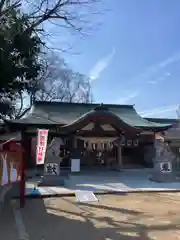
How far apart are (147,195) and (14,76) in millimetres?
6626

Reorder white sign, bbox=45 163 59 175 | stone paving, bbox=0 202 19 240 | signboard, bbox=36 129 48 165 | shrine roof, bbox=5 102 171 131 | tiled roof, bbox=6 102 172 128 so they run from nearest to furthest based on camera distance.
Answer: stone paving, bbox=0 202 19 240
signboard, bbox=36 129 48 165
white sign, bbox=45 163 59 175
shrine roof, bbox=5 102 171 131
tiled roof, bbox=6 102 172 128

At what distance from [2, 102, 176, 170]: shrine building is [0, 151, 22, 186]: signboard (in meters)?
8.50

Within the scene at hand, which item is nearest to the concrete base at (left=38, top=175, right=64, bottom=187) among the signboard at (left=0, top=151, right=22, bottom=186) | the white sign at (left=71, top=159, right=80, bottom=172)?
the white sign at (left=71, top=159, right=80, bottom=172)

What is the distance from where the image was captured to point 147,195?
1161 cm

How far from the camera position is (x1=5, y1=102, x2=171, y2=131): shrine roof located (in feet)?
66.1

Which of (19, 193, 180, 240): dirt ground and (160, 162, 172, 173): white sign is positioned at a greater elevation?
(160, 162, 172, 173): white sign

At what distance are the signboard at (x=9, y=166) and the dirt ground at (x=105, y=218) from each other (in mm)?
1100

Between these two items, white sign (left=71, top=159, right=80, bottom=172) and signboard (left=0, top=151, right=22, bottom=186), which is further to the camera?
white sign (left=71, top=159, right=80, bottom=172)

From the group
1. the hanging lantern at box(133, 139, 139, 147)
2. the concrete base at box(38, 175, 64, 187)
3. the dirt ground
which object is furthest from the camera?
the hanging lantern at box(133, 139, 139, 147)

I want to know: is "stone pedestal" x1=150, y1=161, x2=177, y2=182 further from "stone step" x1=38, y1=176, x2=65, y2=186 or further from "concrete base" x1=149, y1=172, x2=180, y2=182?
"stone step" x1=38, y1=176, x2=65, y2=186

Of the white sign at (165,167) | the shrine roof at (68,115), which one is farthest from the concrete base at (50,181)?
the shrine roof at (68,115)

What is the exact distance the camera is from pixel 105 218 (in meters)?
7.71

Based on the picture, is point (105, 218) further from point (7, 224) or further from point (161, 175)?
point (161, 175)

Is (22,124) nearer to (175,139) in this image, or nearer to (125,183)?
(125,183)
